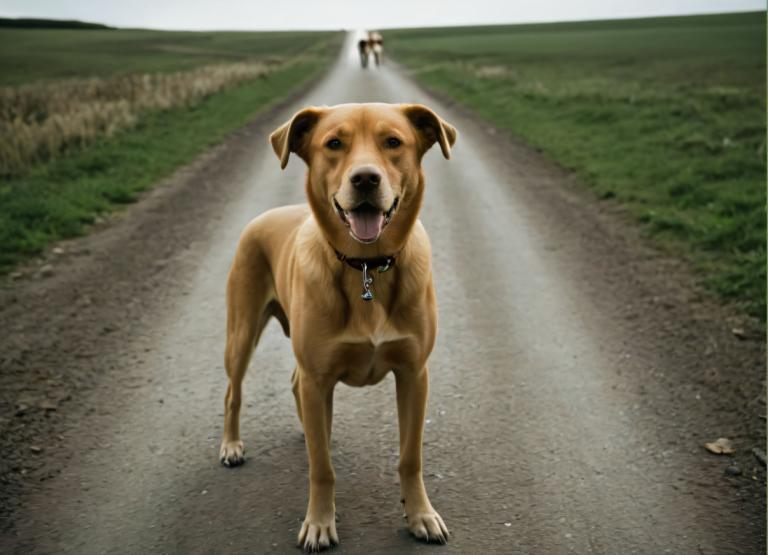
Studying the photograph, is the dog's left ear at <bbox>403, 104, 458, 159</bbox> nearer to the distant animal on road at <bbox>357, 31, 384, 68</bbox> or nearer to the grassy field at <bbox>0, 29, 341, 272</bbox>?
the grassy field at <bbox>0, 29, 341, 272</bbox>

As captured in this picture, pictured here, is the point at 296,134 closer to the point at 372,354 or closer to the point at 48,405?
the point at 372,354

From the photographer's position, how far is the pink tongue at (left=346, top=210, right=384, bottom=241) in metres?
3.05

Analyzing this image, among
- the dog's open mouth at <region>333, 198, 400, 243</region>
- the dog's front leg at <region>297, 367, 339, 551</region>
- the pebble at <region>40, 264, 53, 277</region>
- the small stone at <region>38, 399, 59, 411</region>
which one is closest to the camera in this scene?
the dog's open mouth at <region>333, 198, 400, 243</region>

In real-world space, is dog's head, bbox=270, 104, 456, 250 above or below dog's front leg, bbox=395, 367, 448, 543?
above

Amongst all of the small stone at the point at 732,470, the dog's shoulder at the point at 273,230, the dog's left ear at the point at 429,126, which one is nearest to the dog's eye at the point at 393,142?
the dog's left ear at the point at 429,126

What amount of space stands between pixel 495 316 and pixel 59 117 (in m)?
11.6

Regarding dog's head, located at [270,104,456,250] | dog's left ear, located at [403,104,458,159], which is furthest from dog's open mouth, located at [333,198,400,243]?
dog's left ear, located at [403,104,458,159]

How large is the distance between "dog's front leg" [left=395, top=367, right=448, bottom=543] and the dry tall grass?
33.5 feet

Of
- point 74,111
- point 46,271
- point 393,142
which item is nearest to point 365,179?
point 393,142

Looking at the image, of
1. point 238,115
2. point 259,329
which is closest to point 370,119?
point 259,329

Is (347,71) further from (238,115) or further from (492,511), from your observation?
(492,511)

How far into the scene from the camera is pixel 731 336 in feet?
17.6

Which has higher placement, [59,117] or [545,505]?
[59,117]

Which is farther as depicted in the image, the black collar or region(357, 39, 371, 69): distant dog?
region(357, 39, 371, 69): distant dog
